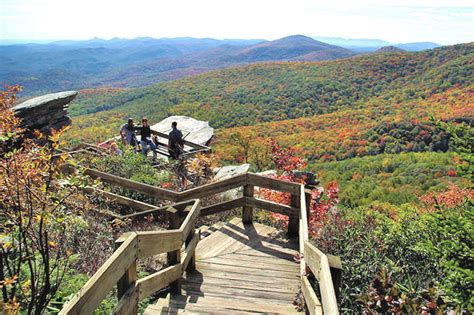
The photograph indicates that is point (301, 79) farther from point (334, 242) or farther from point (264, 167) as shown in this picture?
point (334, 242)

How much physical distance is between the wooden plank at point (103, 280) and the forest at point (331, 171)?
0.84 metres

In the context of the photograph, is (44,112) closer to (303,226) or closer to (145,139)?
(145,139)

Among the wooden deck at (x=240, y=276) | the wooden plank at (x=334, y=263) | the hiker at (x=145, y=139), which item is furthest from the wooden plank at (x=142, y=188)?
the hiker at (x=145, y=139)

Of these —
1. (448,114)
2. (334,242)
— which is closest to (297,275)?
(334,242)

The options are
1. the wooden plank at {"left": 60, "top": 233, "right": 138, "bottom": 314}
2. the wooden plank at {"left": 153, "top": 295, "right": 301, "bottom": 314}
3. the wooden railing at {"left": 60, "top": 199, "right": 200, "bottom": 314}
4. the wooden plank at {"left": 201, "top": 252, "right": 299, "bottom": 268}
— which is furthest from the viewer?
the wooden plank at {"left": 201, "top": 252, "right": 299, "bottom": 268}

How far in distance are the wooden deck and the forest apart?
1.82 ft

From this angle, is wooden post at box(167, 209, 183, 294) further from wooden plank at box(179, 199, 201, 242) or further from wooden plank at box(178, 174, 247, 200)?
wooden plank at box(178, 174, 247, 200)

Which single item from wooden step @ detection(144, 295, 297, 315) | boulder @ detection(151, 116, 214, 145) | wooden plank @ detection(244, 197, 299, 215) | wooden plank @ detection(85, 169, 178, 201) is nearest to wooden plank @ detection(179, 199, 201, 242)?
wooden step @ detection(144, 295, 297, 315)

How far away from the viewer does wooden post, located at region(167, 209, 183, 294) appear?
3.84m

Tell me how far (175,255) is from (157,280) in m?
0.51

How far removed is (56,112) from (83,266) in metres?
8.71

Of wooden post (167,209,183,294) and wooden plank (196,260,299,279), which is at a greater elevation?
wooden post (167,209,183,294)

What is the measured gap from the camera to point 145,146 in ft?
37.5

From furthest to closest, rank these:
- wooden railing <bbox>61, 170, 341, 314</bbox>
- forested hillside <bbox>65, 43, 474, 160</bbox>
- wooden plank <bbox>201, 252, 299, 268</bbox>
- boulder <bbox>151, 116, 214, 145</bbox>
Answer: forested hillside <bbox>65, 43, 474, 160</bbox> → boulder <bbox>151, 116, 214, 145</bbox> → wooden plank <bbox>201, 252, 299, 268</bbox> → wooden railing <bbox>61, 170, 341, 314</bbox>
